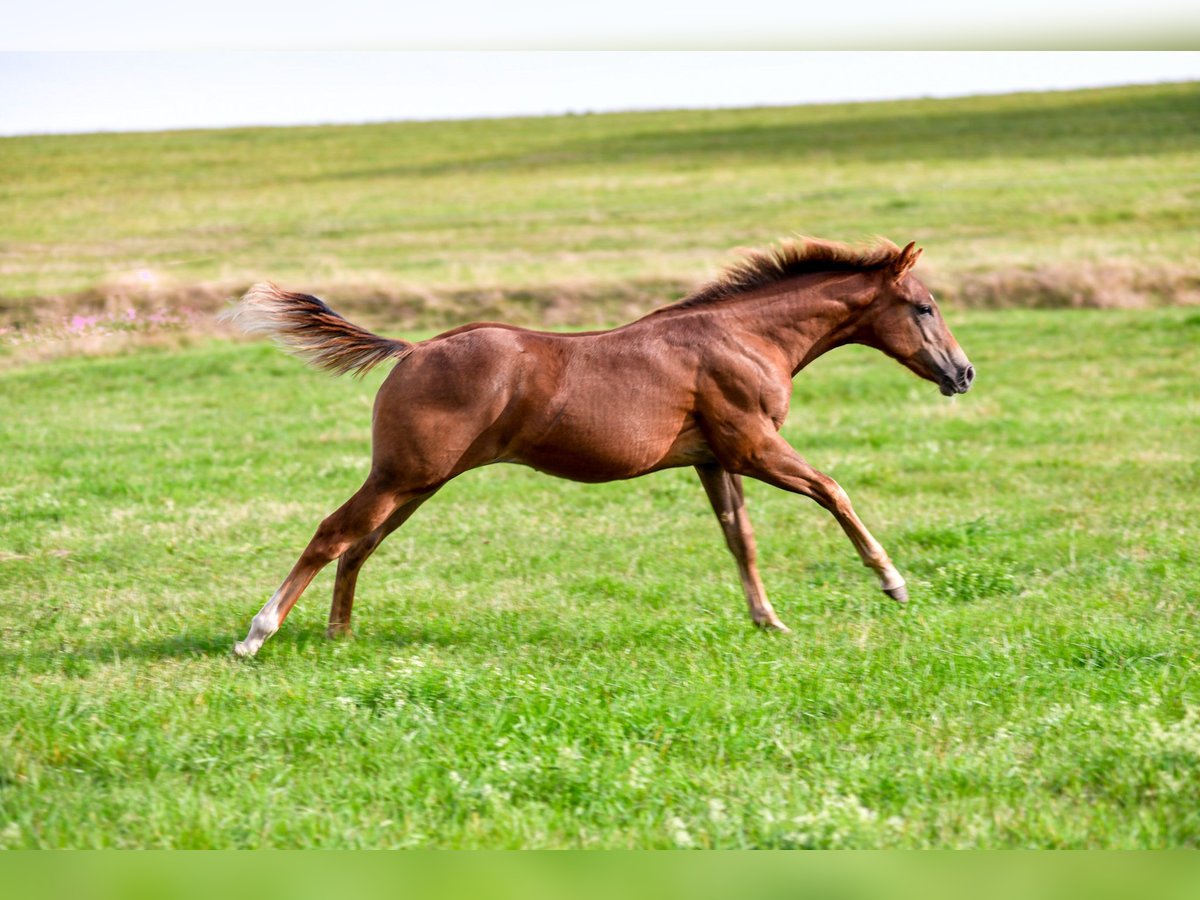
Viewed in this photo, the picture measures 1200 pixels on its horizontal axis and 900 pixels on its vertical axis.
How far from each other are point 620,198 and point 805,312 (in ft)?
116

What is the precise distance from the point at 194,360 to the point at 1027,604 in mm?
15372

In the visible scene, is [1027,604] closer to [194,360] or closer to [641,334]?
[641,334]

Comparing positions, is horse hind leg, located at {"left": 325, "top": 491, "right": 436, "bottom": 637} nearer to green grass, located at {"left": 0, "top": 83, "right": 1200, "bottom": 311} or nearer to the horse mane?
the horse mane

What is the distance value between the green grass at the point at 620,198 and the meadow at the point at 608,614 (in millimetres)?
2362

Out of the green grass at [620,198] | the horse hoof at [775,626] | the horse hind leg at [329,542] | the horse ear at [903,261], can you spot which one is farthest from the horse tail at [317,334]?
the green grass at [620,198]

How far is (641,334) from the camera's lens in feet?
23.1

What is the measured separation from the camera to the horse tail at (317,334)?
6.78 meters

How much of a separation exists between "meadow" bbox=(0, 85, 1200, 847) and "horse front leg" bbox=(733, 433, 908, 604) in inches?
14.1

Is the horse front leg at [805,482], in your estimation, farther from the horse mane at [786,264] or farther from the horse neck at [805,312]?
the horse mane at [786,264]

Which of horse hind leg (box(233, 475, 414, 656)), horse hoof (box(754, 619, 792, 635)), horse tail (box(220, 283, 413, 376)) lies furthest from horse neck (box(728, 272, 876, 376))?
horse hind leg (box(233, 475, 414, 656))

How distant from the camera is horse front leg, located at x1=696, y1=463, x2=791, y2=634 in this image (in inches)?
280

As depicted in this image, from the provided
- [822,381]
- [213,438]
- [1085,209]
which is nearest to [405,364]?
[213,438]

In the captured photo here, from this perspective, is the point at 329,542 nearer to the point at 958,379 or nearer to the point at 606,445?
the point at 606,445

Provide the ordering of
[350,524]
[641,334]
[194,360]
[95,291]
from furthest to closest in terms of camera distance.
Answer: [95,291]
[194,360]
[641,334]
[350,524]
